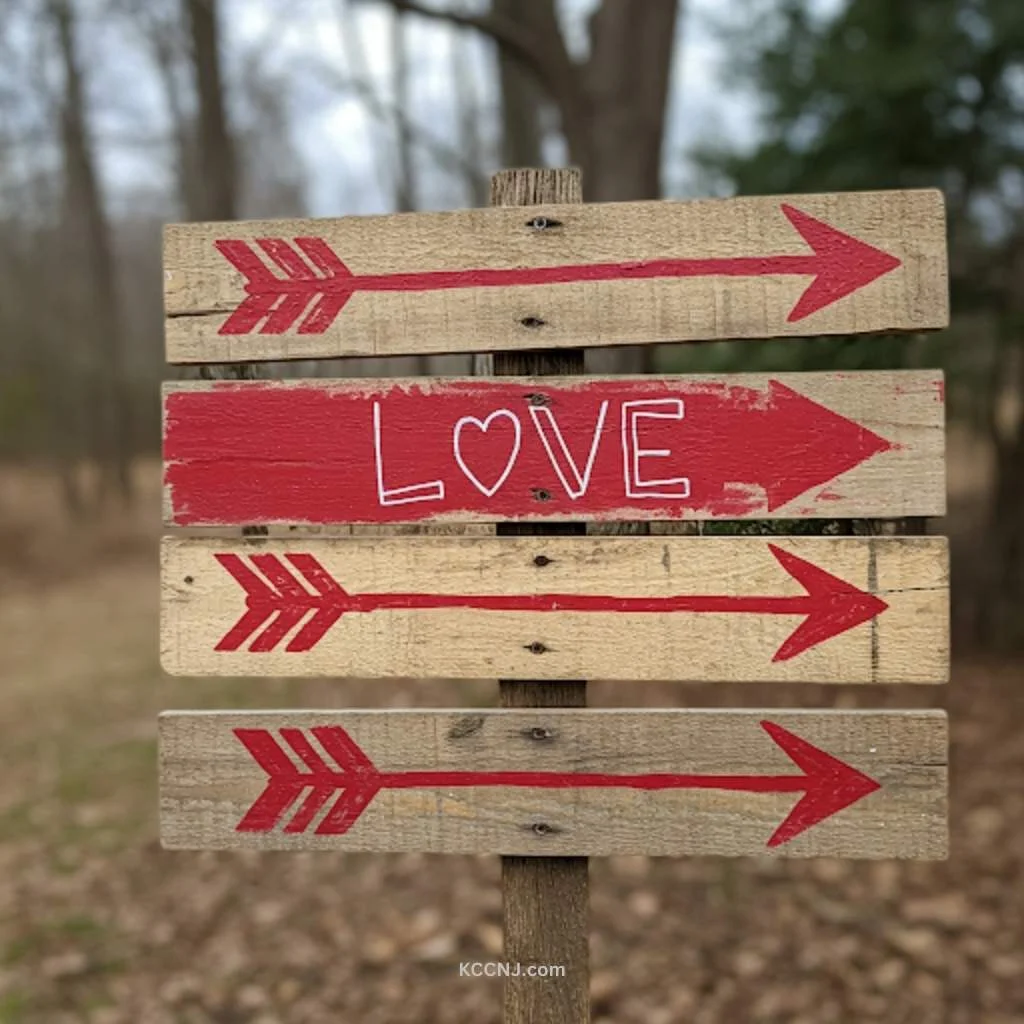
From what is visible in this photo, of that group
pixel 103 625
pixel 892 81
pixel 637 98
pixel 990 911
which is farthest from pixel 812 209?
pixel 103 625

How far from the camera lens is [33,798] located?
502 centimetres

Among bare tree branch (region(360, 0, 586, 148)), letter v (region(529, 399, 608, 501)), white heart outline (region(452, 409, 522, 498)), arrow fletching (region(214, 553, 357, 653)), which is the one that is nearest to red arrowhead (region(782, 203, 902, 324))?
letter v (region(529, 399, 608, 501))

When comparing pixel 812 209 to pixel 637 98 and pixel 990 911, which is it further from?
pixel 637 98

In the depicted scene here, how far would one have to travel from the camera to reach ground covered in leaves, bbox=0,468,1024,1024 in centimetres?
323

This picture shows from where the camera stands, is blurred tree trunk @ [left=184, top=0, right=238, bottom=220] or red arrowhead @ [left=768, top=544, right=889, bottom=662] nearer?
red arrowhead @ [left=768, top=544, right=889, bottom=662]

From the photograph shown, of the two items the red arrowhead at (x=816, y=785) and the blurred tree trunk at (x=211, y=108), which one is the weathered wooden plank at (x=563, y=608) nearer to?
the red arrowhead at (x=816, y=785)

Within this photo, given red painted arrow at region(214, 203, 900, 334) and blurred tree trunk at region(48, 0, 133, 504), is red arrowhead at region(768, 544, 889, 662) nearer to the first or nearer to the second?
red painted arrow at region(214, 203, 900, 334)

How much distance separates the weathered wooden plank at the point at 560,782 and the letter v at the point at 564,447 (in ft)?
1.22

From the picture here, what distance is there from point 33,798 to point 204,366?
3994 mm

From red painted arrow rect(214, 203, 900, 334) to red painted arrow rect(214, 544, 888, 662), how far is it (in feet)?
1.31

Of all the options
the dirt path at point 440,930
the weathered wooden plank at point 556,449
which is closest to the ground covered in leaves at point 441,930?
the dirt path at point 440,930

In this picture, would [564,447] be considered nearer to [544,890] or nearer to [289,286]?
[289,286]

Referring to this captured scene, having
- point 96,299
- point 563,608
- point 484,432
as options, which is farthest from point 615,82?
point 96,299

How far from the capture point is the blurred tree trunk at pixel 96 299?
14734 millimetres
